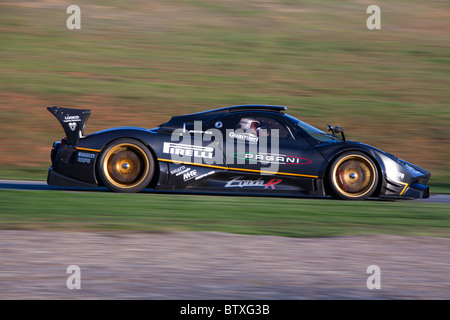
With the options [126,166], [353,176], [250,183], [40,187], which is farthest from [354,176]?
[40,187]

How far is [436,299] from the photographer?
4.38m

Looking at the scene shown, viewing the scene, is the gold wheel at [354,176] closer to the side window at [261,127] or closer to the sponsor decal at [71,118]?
the side window at [261,127]

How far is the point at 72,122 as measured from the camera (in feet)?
28.3

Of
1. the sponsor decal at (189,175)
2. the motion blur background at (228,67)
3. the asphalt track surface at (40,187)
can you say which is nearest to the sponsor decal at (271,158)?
the sponsor decal at (189,175)

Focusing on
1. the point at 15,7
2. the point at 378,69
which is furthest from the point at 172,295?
the point at 15,7

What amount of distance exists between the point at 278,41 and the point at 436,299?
53.2ft

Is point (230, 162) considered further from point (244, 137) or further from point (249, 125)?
point (249, 125)

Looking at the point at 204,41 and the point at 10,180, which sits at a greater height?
the point at 204,41

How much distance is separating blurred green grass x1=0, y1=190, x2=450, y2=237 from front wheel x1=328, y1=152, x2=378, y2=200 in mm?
162

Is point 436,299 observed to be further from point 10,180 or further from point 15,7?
point 15,7

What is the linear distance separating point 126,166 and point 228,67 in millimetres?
9566

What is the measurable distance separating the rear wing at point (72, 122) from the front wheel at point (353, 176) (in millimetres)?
3379

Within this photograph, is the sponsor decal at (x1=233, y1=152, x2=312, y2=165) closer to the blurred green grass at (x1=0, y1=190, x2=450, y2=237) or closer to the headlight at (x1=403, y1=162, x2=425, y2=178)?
the blurred green grass at (x1=0, y1=190, x2=450, y2=237)

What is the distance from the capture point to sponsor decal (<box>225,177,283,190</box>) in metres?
8.46
